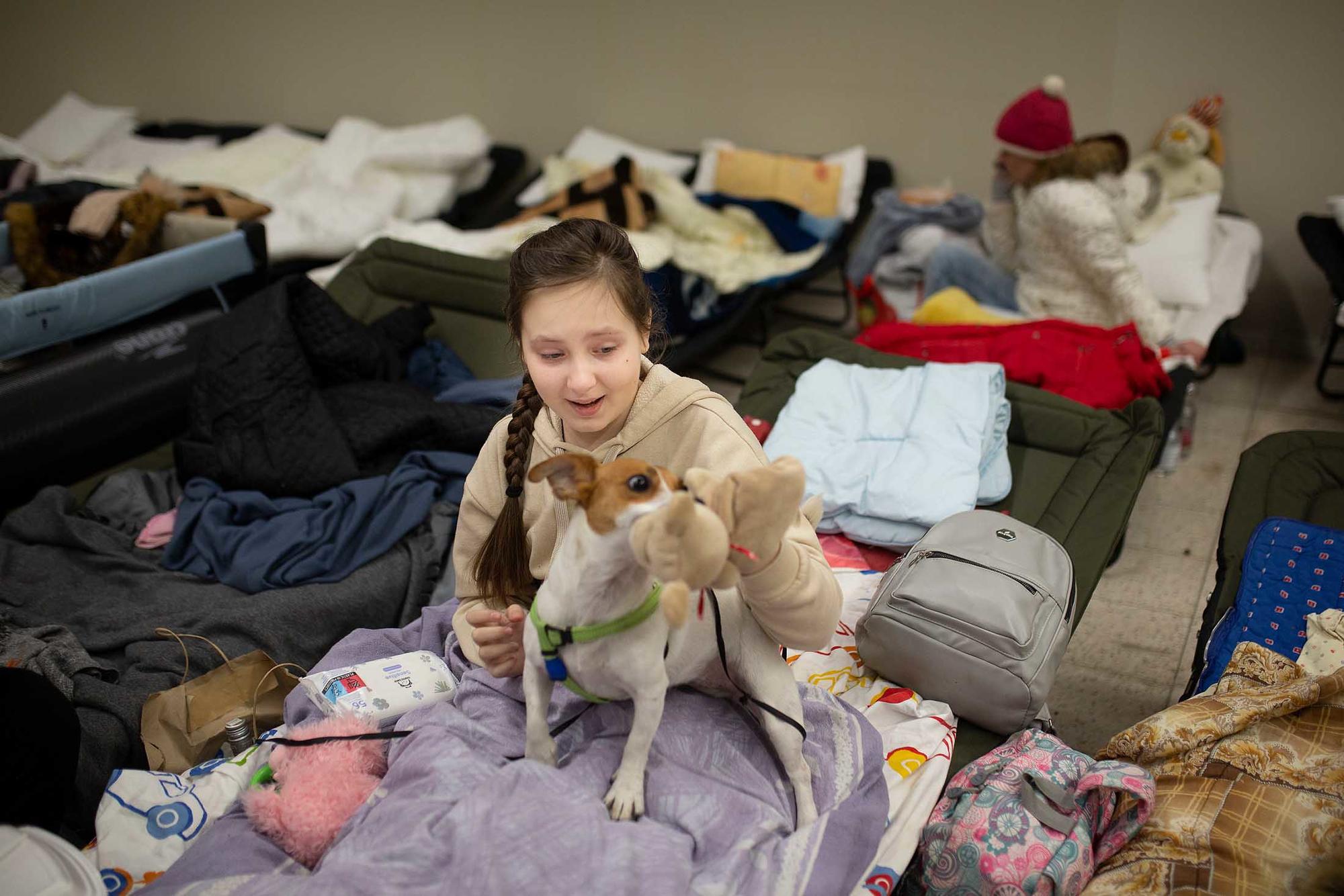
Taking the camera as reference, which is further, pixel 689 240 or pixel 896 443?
pixel 689 240

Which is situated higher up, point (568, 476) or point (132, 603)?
point (568, 476)

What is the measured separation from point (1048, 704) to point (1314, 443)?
755 mm

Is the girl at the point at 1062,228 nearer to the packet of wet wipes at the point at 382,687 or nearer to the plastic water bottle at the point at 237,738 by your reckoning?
the packet of wet wipes at the point at 382,687

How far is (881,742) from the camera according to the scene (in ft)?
4.28

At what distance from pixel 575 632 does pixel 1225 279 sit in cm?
285

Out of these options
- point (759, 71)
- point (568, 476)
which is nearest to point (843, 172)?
point (759, 71)

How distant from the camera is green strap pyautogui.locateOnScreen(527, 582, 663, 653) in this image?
97 cm

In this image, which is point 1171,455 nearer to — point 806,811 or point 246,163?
point 806,811

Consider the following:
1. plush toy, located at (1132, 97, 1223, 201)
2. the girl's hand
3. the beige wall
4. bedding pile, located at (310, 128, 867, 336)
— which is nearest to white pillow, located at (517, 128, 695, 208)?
bedding pile, located at (310, 128, 867, 336)

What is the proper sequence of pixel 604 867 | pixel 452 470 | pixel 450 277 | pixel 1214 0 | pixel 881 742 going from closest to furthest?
pixel 604 867, pixel 881 742, pixel 452 470, pixel 450 277, pixel 1214 0

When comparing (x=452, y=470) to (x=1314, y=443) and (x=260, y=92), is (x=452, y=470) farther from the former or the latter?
(x=260, y=92)

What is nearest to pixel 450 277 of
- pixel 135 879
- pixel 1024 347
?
pixel 1024 347

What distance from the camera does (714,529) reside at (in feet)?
2.80

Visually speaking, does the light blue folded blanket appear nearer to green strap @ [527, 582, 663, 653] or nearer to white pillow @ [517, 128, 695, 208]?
green strap @ [527, 582, 663, 653]
